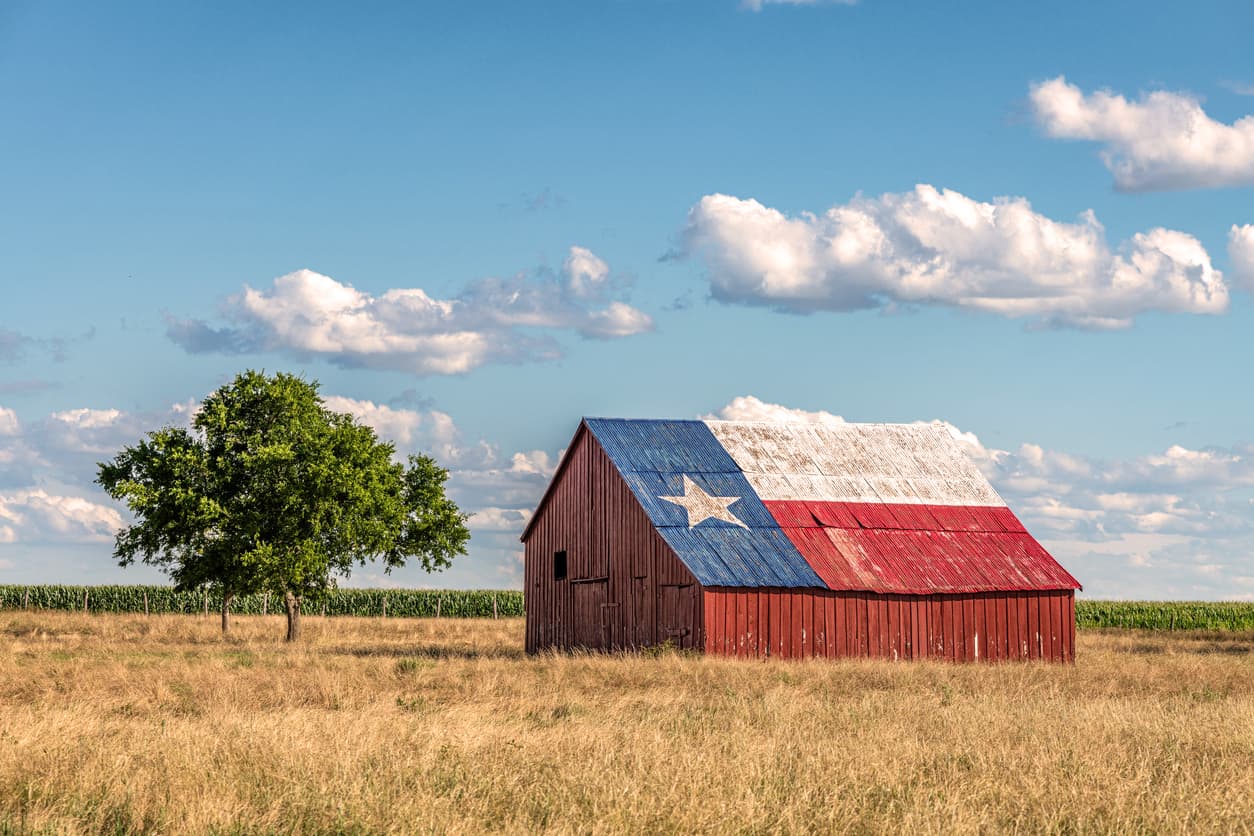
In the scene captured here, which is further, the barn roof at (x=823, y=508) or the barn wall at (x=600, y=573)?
the barn roof at (x=823, y=508)

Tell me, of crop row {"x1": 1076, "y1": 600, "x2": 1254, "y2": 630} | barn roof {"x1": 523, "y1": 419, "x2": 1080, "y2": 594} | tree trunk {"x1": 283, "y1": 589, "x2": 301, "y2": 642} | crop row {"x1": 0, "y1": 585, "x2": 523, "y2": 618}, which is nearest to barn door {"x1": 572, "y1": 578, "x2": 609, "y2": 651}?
barn roof {"x1": 523, "y1": 419, "x2": 1080, "y2": 594}

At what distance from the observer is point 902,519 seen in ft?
132

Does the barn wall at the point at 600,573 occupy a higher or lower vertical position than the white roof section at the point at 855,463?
lower

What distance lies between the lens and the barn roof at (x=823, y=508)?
36500 millimetres

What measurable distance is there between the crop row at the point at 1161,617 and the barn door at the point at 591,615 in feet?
126

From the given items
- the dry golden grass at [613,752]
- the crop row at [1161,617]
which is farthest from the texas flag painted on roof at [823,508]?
the crop row at [1161,617]

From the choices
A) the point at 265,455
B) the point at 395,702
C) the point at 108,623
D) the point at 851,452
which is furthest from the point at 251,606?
the point at 395,702

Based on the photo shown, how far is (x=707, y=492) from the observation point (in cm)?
3812

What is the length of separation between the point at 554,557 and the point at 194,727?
986 inches

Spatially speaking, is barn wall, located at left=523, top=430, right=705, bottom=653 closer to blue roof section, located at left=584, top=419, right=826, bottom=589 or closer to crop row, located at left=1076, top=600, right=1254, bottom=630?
blue roof section, located at left=584, top=419, right=826, bottom=589

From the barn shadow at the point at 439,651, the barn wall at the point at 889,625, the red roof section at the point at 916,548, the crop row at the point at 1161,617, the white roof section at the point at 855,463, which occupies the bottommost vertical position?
the crop row at the point at 1161,617

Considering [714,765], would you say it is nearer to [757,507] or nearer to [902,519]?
[757,507]

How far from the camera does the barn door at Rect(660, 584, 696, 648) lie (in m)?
34.8

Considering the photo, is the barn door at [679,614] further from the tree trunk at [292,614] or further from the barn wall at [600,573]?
the tree trunk at [292,614]
